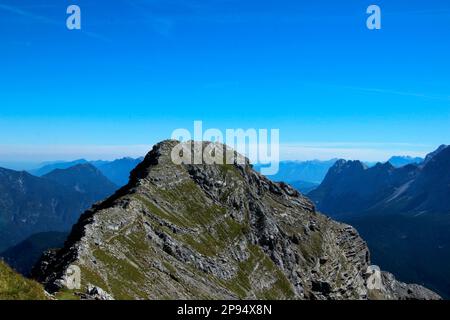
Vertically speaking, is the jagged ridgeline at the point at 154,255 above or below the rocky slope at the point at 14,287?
below

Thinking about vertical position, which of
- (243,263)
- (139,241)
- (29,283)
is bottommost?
(243,263)

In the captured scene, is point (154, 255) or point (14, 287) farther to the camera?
point (154, 255)

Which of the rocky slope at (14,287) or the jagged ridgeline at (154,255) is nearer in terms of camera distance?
the rocky slope at (14,287)

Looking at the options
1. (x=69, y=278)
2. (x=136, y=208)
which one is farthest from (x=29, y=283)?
(x=136, y=208)

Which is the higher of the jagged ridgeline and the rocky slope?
the rocky slope

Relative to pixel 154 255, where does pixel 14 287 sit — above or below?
above

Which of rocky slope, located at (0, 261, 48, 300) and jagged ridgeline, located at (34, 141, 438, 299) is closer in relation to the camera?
rocky slope, located at (0, 261, 48, 300)

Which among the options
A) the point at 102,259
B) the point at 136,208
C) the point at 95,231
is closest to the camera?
the point at 102,259

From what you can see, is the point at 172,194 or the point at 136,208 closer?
the point at 136,208

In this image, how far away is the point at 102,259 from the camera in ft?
351
